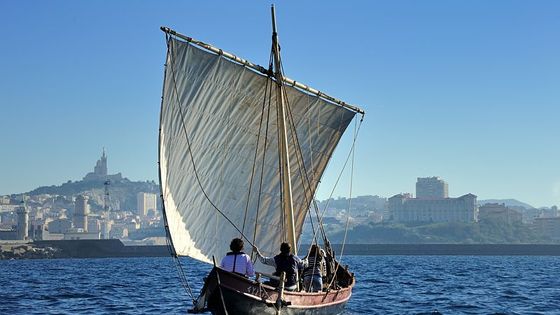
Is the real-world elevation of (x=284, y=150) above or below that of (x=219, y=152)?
above

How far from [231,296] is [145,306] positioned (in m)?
16.9

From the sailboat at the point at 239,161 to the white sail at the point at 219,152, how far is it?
0.03 meters

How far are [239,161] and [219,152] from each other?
1.18 m

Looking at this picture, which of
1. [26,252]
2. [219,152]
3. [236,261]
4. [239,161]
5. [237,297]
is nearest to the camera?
[237,297]

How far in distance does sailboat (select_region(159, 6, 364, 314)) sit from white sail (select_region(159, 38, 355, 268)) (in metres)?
0.03

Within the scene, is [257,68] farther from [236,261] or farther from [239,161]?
[236,261]

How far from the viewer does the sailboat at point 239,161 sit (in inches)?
1129

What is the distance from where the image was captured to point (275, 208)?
34.2 m

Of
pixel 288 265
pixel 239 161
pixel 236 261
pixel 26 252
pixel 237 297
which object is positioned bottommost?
pixel 26 252

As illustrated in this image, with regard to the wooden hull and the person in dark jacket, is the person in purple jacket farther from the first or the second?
the person in dark jacket

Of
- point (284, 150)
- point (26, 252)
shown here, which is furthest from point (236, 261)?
point (26, 252)

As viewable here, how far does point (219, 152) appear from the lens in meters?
31.7

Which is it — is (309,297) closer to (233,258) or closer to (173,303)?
(233,258)

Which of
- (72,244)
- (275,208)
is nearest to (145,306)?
(275,208)
